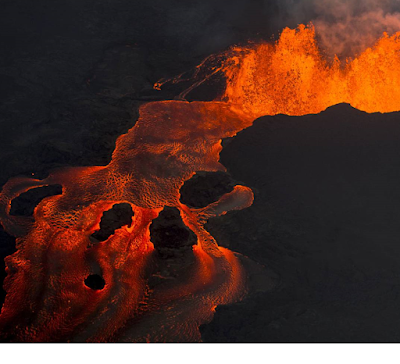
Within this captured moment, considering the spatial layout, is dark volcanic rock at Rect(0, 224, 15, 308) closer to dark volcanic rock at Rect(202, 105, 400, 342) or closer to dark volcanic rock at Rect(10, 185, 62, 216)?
dark volcanic rock at Rect(10, 185, 62, 216)

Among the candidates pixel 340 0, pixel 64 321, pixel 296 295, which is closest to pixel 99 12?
pixel 340 0

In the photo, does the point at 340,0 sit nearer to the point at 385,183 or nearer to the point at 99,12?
the point at 385,183

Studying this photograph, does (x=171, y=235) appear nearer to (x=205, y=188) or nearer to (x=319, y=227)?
(x=205, y=188)

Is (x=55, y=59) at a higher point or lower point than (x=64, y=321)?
higher

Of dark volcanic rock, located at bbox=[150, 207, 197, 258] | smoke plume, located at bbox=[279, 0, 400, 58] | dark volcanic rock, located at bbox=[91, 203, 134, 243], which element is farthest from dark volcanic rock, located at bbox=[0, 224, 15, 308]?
smoke plume, located at bbox=[279, 0, 400, 58]

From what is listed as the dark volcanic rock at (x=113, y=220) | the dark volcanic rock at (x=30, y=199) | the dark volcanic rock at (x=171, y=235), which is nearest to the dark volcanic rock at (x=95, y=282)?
the dark volcanic rock at (x=113, y=220)

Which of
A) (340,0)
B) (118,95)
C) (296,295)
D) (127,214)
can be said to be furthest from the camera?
(340,0)
